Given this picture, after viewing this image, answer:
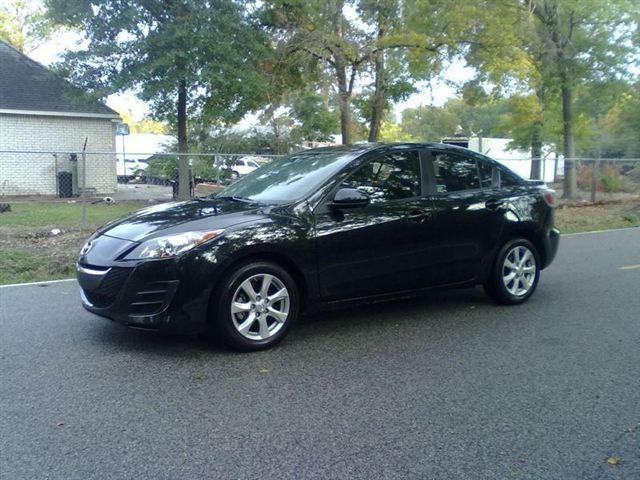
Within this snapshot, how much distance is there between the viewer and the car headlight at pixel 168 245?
14.7 ft

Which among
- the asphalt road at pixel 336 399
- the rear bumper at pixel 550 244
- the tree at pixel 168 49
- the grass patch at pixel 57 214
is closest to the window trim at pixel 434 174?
the rear bumper at pixel 550 244

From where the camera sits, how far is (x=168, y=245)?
14.8 ft

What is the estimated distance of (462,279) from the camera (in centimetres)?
607

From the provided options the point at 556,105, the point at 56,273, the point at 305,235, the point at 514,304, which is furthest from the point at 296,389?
the point at 556,105

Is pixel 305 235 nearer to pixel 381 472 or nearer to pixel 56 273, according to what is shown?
pixel 381 472

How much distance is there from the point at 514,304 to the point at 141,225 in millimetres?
4030

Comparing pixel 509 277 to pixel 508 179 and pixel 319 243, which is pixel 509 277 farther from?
pixel 319 243

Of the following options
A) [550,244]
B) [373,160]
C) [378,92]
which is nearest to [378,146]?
[373,160]

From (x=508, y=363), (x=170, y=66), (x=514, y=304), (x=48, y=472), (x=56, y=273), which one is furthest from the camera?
(x=170, y=66)

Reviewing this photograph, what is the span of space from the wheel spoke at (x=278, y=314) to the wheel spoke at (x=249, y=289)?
0.19 metres

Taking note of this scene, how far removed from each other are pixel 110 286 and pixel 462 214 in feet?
11.2

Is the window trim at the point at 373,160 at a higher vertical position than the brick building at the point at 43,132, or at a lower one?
lower

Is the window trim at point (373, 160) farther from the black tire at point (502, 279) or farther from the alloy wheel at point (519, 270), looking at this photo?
the alloy wheel at point (519, 270)

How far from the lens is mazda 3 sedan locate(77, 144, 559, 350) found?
453 centimetres
